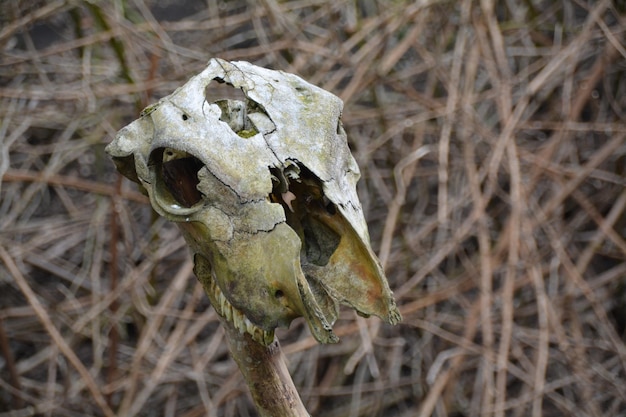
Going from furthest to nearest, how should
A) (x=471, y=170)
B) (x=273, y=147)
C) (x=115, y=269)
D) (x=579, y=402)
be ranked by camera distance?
(x=579, y=402) < (x=471, y=170) < (x=115, y=269) < (x=273, y=147)

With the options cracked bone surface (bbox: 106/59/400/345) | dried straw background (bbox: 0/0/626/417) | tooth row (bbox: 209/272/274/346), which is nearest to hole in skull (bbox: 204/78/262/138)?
cracked bone surface (bbox: 106/59/400/345)

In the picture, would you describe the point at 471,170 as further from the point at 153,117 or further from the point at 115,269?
the point at 153,117

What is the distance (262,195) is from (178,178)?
0.14 meters

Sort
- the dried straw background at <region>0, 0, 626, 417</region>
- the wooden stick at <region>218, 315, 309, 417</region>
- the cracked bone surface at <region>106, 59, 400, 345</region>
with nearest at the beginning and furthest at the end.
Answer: the cracked bone surface at <region>106, 59, 400, 345</region>, the wooden stick at <region>218, 315, 309, 417</region>, the dried straw background at <region>0, 0, 626, 417</region>

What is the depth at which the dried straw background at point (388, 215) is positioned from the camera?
238 centimetres

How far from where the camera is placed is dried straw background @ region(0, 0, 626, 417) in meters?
2.38

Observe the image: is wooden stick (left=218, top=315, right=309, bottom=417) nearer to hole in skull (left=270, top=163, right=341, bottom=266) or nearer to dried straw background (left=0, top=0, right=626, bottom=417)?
hole in skull (left=270, top=163, right=341, bottom=266)

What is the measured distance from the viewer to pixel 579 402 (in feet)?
8.64

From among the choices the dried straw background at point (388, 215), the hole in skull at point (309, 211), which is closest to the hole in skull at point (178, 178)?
the hole in skull at point (309, 211)

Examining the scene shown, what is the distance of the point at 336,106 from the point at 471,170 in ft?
5.02

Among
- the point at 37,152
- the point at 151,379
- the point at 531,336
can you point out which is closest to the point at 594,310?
the point at 531,336

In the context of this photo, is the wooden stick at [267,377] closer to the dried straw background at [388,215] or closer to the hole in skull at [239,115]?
the hole in skull at [239,115]

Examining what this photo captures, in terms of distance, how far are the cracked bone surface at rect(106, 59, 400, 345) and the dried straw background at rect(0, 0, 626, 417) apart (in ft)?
4.40

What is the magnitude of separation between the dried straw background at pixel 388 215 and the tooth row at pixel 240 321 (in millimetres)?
1355
